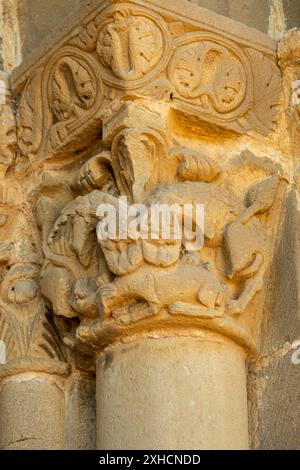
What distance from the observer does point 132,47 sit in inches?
137

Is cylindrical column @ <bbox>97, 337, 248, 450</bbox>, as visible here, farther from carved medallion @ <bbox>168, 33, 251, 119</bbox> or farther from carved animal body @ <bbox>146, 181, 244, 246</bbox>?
carved medallion @ <bbox>168, 33, 251, 119</bbox>

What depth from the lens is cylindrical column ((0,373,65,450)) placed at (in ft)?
11.4

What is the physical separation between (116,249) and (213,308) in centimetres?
26

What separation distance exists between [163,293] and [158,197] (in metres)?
0.23

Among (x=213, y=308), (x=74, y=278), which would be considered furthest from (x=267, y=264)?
(x=74, y=278)

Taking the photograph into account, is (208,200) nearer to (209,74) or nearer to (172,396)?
(209,74)

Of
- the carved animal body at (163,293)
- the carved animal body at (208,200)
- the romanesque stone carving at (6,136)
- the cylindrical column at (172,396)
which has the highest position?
the romanesque stone carving at (6,136)

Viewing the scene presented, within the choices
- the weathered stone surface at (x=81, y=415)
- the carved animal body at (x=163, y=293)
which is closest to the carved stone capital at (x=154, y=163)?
the carved animal body at (x=163, y=293)

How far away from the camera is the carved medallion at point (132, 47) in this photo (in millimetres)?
3484

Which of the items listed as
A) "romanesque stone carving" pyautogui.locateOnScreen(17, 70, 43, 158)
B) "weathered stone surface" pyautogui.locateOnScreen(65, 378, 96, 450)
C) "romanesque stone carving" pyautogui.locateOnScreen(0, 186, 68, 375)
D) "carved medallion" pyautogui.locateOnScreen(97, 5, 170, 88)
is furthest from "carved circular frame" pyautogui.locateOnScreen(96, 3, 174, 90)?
"weathered stone surface" pyautogui.locateOnScreen(65, 378, 96, 450)

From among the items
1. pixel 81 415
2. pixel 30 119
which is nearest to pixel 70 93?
pixel 30 119

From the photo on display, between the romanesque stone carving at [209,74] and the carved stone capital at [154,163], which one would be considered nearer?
Result: the carved stone capital at [154,163]

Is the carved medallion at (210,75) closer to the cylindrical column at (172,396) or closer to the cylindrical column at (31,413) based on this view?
the cylindrical column at (172,396)

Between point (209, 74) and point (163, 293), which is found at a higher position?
point (209, 74)
